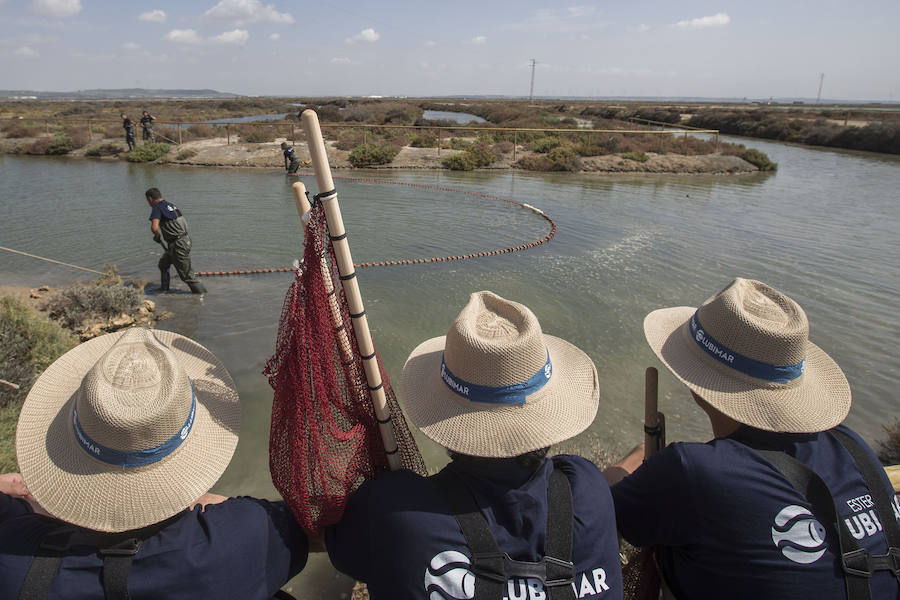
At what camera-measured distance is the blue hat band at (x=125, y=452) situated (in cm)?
139

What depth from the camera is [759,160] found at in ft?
76.8

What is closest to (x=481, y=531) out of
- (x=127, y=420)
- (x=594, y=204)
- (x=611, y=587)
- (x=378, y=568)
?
(x=378, y=568)

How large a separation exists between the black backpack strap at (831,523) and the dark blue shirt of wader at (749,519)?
0.02 metres

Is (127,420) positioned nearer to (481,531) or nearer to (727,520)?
(481,531)

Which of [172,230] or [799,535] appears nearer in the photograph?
[799,535]

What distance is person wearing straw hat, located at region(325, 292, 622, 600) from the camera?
1.29m

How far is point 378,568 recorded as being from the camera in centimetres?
136

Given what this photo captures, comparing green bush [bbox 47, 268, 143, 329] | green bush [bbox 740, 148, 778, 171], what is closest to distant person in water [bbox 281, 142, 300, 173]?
green bush [bbox 47, 268, 143, 329]

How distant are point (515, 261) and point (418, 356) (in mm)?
8041

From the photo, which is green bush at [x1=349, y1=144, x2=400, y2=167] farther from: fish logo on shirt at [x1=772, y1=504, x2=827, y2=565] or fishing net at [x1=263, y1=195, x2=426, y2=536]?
fish logo on shirt at [x1=772, y1=504, x2=827, y2=565]

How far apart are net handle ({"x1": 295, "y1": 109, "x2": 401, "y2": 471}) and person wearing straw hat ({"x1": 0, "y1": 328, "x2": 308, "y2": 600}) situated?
17.3 inches

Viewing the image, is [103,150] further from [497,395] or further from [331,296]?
[497,395]

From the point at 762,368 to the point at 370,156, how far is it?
69.9ft

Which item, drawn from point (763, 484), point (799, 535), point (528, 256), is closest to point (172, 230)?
point (528, 256)
